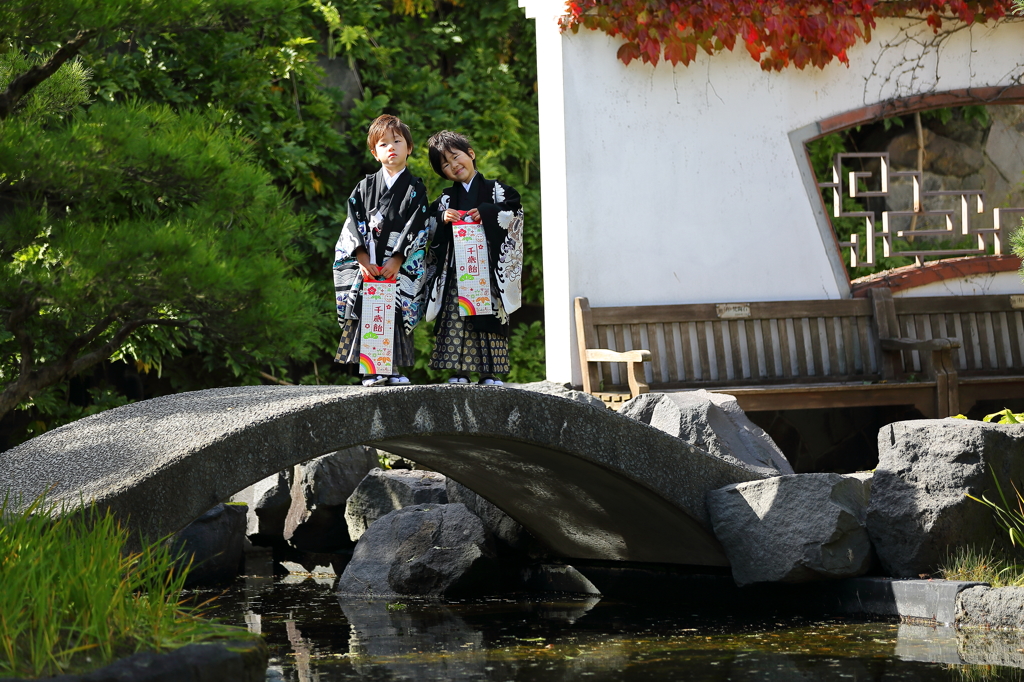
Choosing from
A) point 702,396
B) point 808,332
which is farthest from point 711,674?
point 808,332

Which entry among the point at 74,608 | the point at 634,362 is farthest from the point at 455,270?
the point at 74,608

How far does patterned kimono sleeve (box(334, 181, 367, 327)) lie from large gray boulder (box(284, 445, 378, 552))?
1275 millimetres

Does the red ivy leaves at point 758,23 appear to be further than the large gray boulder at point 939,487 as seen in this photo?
Yes

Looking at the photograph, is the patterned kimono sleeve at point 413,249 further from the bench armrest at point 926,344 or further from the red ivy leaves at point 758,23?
the bench armrest at point 926,344

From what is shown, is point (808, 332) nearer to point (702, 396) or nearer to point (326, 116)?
point (702, 396)

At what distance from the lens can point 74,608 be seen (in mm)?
2609

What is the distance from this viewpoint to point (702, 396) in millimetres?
5996

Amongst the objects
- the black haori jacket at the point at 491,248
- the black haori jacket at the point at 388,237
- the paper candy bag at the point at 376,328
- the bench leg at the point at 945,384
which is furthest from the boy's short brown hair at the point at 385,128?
the bench leg at the point at 945,384

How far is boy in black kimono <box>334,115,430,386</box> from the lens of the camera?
17.4 feet

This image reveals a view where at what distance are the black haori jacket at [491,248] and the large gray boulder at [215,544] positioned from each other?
148 centimetres

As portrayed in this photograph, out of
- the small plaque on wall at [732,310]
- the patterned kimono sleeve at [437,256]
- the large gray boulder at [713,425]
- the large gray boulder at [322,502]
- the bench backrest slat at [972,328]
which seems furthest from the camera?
the bench backrest slat at [972,328]

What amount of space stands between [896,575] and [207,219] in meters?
3.07

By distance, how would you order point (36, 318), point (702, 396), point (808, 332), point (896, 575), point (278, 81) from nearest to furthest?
1. point (896, 575)
2. point (36, 318)
3. point (702, 396)
4. point (808, 332)
5. point (278, 81)

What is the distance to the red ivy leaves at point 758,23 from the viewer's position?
751 centimetres
